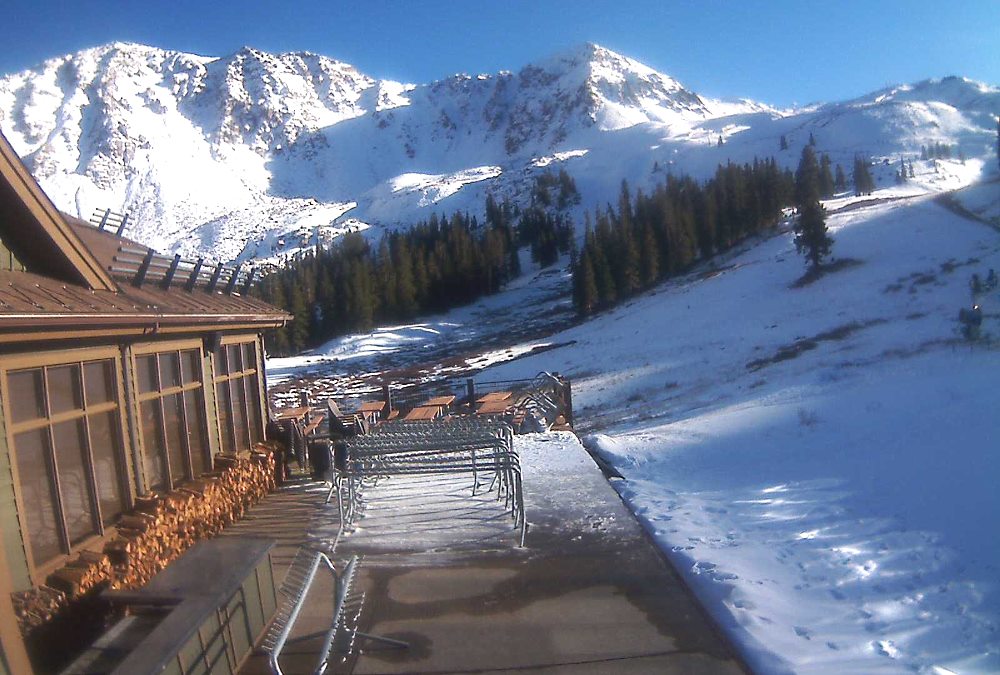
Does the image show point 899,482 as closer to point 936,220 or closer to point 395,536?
point 395,536

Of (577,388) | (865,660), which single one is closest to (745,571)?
(865,660)

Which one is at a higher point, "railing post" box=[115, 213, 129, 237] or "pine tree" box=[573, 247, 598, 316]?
"railing post" box=[115, 213, 129, 237]

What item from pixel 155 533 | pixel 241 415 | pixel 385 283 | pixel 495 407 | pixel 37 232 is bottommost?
pixel 495 407

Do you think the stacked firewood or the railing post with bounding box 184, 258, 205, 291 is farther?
the railing post with bounding box 184, 258, 205, 291

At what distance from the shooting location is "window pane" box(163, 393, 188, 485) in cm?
766

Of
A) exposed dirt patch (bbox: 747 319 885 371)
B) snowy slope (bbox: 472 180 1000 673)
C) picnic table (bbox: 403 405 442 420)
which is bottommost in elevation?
exposed dirt patch (bbox: 747 319 885 371)

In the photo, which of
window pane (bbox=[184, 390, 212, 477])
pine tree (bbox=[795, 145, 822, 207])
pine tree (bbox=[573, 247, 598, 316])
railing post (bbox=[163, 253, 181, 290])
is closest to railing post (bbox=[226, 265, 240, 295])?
railing post (bbox=[163, 253, 181, 290])

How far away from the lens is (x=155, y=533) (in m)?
6.54

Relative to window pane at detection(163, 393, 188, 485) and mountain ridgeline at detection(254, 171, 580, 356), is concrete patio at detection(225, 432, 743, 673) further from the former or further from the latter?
mountain ridgeline at detection(254, 171, 580, 356)

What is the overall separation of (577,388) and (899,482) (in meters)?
21.4

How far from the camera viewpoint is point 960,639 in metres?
4.59

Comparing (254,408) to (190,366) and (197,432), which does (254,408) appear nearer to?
(197,432)

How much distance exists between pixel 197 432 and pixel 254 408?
185 centimetres

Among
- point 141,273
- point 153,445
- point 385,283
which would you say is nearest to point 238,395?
point 141,273
